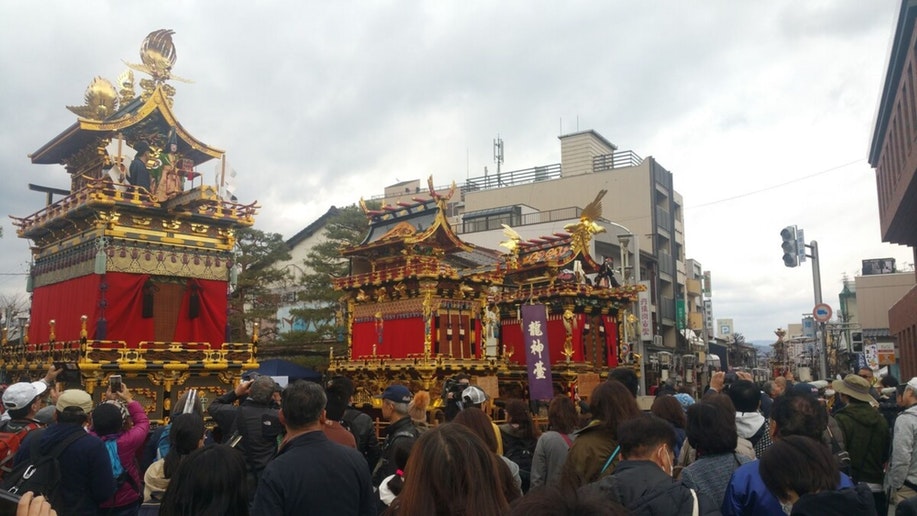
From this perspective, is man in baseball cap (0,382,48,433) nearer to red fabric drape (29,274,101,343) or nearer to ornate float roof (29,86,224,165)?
red fabric drape (29,274,101,343)

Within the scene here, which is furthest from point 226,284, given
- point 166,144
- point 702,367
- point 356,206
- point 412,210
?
point 702,367

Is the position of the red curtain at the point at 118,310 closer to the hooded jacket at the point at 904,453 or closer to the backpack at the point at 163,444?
the backpack at the point at 163,444

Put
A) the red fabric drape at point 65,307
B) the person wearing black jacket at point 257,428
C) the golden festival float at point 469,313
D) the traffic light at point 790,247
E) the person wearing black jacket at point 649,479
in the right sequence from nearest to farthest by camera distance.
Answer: the person wearing black jacket at point 649,479
the person wearing black jacket at point 257,428
the traffic light at point 790,247
the red fabric drape at point 65,307
the golden festival float at point 469,313

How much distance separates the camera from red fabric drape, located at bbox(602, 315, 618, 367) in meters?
30.3

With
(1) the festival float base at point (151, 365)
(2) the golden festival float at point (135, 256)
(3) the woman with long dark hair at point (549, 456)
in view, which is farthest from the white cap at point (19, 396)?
(2) the golden festival float at point (135, 256)

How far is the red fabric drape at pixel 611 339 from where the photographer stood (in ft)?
99.6

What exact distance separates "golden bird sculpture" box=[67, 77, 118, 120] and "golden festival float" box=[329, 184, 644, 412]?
1042 centimetres

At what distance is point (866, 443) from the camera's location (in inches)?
307

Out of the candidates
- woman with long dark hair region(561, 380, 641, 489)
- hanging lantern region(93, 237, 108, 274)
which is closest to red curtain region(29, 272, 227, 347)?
hanging lantern region(93, 237, 108, 274)

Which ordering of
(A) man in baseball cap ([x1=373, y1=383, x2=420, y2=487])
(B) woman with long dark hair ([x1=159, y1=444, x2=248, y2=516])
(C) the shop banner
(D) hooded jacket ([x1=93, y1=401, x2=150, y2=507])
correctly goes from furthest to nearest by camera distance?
(C) the shop banner < (D) hooded jacket ([x1=93, y1=401, x2=150, y2=507]) < (A) man in baseball cap ([x1=373, y1=383, x2=420, y2=487]) < (B) woman with long dark hair ([x1=159, y1=444, x2=248, y2=516])

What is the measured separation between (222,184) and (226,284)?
364 cm

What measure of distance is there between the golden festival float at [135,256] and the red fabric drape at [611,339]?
15006 millimetres

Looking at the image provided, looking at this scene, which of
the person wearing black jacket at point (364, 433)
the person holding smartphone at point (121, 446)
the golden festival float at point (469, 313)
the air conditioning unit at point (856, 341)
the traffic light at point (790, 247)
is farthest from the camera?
the golden festival float at point (469, 313)

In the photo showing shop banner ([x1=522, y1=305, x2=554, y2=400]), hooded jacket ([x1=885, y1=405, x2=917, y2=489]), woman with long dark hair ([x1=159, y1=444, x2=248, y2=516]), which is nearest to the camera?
woman with long dark hair ([x1=159, y1=444, x2=248, y2=516])
